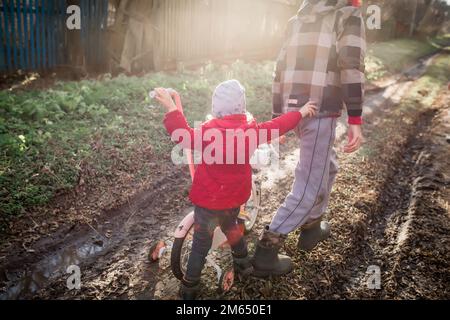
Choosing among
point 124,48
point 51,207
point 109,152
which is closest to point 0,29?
point 124,48

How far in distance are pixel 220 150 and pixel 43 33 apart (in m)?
7.33

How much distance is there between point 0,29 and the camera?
7.18m

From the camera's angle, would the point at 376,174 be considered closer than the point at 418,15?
Yes

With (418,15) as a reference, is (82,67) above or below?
below

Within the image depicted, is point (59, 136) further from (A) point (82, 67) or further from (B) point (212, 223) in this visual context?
(A) point (82, 67)

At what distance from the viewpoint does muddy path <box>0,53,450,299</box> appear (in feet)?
9.04

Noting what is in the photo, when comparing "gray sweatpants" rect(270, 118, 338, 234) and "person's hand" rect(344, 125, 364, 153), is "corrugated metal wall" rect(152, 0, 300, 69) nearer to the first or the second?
"gray sweatpants" rect(270, 118, 338, 234)

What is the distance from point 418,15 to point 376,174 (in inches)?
1359

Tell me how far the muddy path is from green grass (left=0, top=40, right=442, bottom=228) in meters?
0.61

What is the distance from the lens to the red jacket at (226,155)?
2.26 m

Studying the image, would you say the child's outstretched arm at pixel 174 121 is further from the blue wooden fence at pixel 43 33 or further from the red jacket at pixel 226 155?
the blue wooden fence at pixel 43 33

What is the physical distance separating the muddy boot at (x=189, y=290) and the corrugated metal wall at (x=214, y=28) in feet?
26.1

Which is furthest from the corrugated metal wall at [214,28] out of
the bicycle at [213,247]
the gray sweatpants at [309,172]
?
the gray sweatpants at [309,172]

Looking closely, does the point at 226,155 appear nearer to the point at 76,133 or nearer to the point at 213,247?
the point at 213,247
